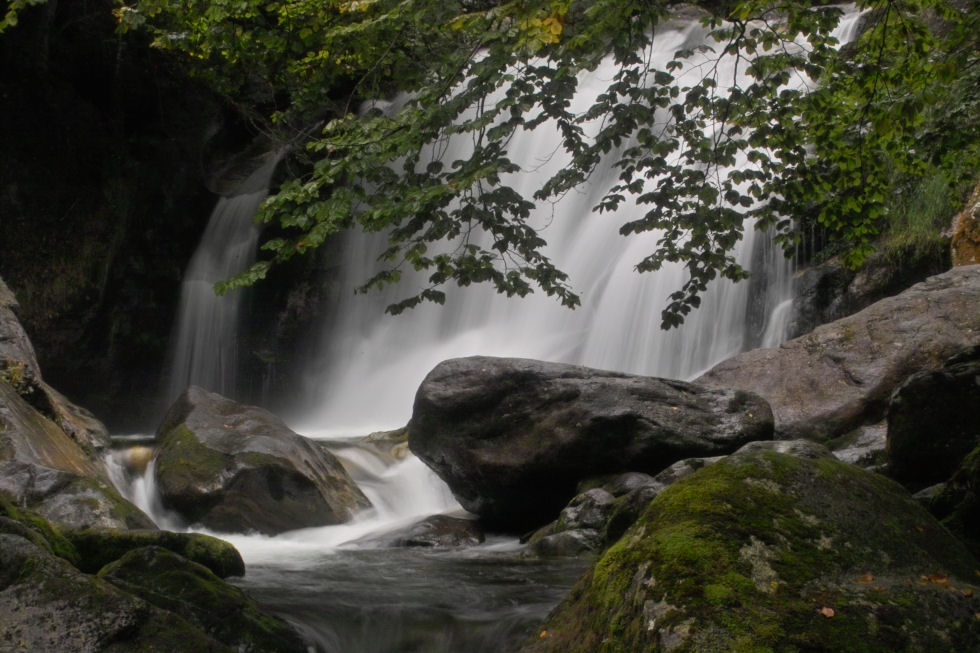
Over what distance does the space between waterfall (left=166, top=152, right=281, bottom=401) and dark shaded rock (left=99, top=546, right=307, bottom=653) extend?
40.6 ft

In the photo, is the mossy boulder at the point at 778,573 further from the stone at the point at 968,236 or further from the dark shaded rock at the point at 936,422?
the stone at the point at 968,236

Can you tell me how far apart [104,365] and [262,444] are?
7.27 metres

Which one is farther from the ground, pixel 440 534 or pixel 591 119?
pixel 591 119

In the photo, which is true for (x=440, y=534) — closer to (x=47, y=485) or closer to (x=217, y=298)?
(x=47, y=485)

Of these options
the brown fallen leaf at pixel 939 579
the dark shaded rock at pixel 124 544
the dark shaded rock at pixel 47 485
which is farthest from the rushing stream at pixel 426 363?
the brown fallen leaf at pixel 939 579

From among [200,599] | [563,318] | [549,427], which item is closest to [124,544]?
[200,599]

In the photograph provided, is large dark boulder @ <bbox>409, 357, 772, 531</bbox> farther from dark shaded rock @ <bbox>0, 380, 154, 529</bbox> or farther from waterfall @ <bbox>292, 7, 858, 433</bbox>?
waterfall @ <bbox>292, 7, 858, 433</bbox>

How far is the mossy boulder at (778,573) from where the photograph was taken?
104 inches

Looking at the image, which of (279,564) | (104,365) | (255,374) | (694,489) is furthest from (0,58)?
(694,489)

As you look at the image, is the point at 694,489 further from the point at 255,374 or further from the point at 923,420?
the point at 255,374

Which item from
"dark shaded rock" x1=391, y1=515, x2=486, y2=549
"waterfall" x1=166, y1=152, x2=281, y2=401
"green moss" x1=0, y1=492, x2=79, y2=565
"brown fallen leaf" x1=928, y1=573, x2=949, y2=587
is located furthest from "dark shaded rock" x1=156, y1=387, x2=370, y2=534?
"brown fallen leaf" x1=928, y1=573, x2=949, y2=587

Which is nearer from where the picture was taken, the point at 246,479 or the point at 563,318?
the point at 246,479

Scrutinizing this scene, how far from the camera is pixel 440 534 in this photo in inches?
332

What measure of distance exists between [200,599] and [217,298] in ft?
43.1
